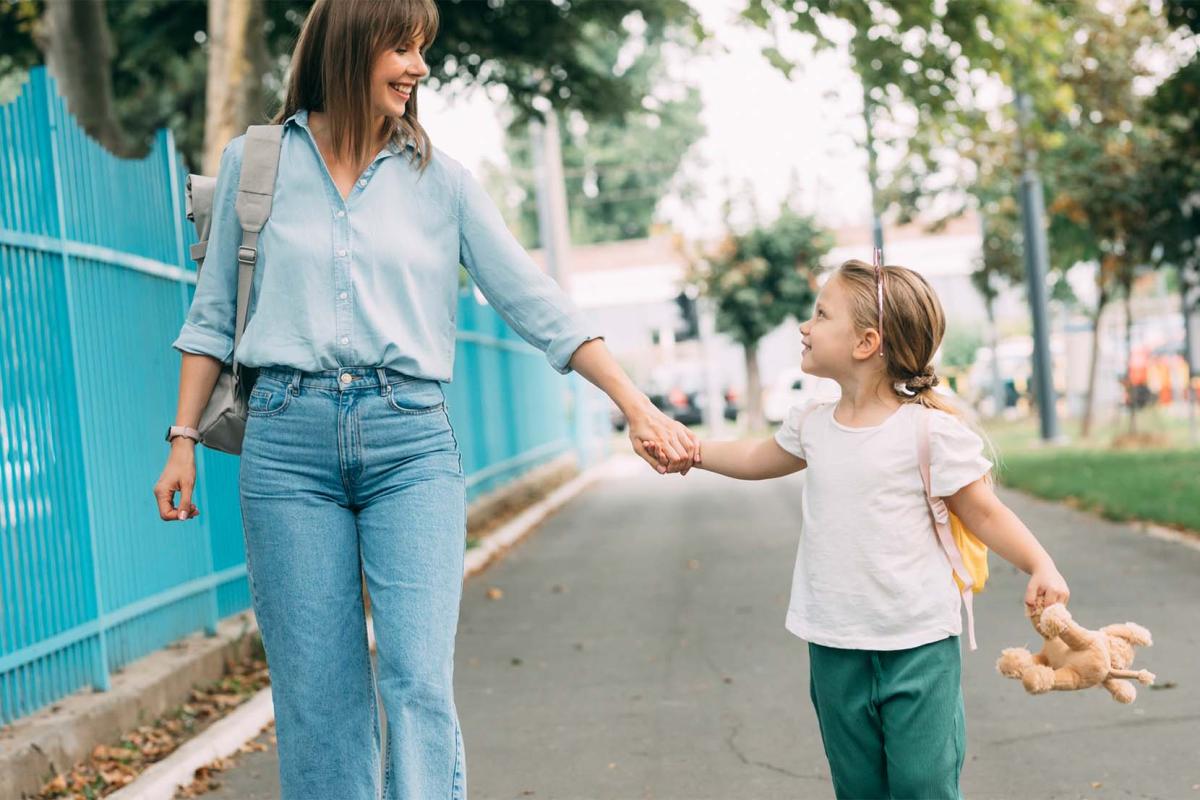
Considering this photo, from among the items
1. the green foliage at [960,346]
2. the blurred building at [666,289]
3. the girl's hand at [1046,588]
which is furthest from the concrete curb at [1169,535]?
the green foliage at [960,346]

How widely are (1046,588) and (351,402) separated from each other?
4.66 ft

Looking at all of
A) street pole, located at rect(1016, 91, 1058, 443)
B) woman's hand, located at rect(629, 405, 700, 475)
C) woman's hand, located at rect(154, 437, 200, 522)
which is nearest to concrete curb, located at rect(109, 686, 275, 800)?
woman's hand, located at rect(154, 437, 200, 522)

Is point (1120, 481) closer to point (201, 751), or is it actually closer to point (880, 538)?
point (201, 751)

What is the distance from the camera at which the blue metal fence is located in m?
5.27

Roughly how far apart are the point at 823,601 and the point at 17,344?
3329 millimetres

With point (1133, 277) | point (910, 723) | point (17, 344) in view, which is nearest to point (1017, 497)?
point (1133, 277)

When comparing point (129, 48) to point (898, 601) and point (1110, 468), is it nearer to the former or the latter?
point (1110, 468)

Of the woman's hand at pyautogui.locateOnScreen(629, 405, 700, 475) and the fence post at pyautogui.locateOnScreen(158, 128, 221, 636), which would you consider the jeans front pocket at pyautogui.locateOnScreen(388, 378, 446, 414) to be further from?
the fence post at pyautogui.locateOnScreen(158, 128, 221, 636)

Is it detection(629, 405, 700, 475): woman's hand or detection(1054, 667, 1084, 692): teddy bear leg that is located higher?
detection(629, 405, 700, 475): woman's hand

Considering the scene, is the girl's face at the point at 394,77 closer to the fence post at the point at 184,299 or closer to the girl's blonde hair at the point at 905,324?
the girl's blonde hair at the point at 905,324

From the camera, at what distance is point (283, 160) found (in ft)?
10.1

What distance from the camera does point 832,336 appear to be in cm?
326

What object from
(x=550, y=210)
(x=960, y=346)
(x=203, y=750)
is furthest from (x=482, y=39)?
(x=960, y=346)

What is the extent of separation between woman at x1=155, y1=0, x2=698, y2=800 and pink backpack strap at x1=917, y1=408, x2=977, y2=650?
671 mm
